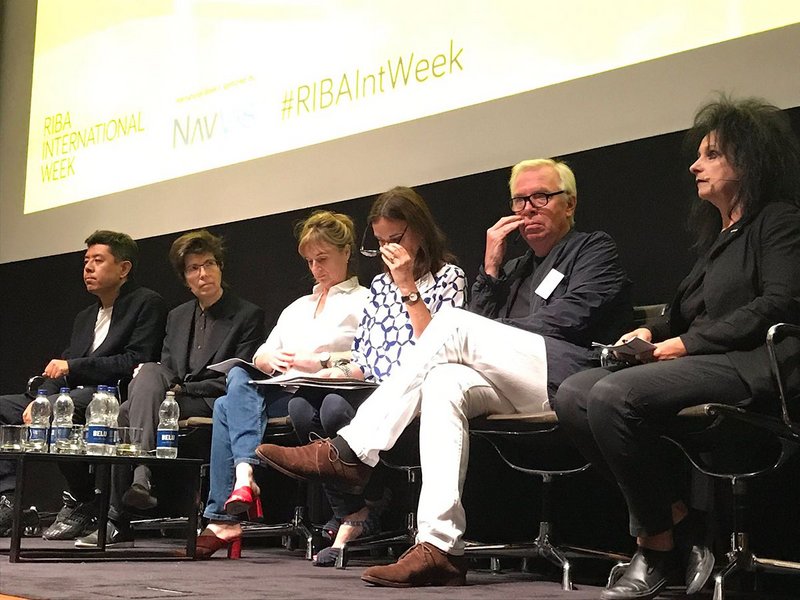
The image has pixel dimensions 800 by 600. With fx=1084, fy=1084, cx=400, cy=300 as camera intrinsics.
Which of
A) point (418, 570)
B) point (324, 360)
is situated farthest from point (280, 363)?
point (418, 570)

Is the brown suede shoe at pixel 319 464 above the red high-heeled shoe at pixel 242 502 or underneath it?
above

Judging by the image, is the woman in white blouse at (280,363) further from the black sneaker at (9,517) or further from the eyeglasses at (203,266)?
the black sneaker at (9,517)

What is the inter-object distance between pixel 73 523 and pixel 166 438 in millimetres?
875

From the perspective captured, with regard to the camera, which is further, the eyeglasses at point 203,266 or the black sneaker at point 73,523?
the eyeglasses at point 203,266

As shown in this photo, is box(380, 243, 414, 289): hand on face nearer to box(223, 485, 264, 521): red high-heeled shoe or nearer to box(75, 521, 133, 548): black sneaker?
box(223, 485, 264, 521): red high-heeled shoe

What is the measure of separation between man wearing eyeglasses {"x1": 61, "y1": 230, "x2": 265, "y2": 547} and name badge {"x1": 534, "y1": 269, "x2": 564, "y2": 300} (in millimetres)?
1570

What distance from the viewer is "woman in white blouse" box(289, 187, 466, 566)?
3355 millimetres

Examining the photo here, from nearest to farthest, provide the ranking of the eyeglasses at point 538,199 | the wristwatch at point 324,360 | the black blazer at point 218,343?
1. the eyeglasses at point 538,199
2. the wristwatch at point 324,360
3. the black blazer at point 218,343

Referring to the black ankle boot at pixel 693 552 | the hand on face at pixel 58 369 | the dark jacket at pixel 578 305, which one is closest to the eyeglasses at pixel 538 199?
the dark jacket at pixel 578 305

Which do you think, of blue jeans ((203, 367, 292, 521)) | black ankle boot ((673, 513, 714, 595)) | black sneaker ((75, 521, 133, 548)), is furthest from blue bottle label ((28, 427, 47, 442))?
black ankle boot ((673, 513, 714, 595))

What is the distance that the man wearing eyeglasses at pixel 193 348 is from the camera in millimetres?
4090

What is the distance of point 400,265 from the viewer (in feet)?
10.6

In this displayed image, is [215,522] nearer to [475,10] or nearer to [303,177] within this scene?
[303,177]

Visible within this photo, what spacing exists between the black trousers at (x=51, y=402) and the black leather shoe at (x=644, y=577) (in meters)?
2.68
